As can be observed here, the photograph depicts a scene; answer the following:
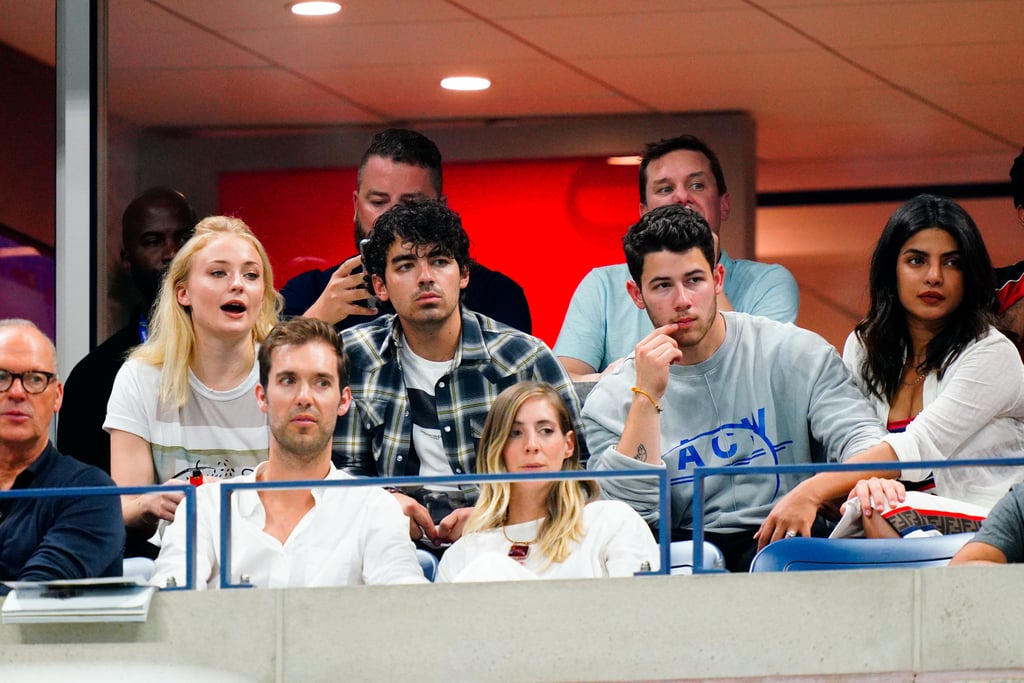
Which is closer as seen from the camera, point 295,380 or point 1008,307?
point 295,380

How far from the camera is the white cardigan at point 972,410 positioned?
13.6ft

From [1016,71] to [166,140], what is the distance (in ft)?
10.5

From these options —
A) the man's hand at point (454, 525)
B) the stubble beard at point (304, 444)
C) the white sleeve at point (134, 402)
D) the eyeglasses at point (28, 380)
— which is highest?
the eyeglasses at point (28, 380)

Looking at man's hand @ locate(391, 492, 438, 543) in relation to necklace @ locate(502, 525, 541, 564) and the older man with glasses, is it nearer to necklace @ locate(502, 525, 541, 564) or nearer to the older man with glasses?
necklace @ locate(502, 525, 541, 564)

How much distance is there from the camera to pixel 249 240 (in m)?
4.57

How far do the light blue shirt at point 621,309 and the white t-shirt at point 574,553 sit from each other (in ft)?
4.18

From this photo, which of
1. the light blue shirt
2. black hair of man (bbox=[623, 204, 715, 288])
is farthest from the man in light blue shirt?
black hair of man (bbox=[623, 204, 715, 288])

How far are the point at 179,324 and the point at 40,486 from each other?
0.68 metres

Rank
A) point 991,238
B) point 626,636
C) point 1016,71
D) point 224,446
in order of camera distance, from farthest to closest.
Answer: point 1016,71 < point 991,238 < point 224,446 < point 626,636

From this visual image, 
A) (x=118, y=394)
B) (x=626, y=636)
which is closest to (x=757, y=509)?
(x=626, y=636)

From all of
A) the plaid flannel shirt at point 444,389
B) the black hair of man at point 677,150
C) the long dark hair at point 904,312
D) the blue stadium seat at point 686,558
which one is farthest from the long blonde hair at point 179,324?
the long dark hair at point 904,312

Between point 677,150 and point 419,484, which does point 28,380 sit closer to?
point 419,484

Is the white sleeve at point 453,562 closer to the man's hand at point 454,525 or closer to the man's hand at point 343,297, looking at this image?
the man's hand at point 454,525

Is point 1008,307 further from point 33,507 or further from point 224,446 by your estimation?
point 33,507
